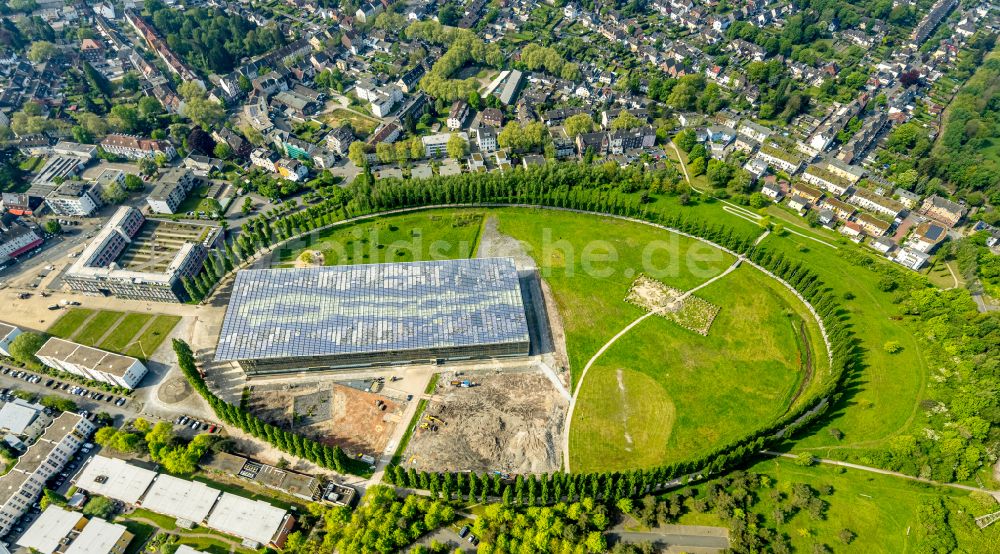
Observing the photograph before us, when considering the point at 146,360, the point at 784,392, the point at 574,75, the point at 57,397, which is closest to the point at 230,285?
the point at 146,360

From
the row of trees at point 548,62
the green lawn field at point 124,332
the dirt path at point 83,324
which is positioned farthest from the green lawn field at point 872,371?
the dirt path at point 83,324

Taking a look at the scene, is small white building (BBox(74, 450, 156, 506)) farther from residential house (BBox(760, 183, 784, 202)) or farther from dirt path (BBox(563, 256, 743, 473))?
residential house (BBox(760, 183, 784, 202))

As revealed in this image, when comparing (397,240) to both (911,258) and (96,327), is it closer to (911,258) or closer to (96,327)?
(96,327)

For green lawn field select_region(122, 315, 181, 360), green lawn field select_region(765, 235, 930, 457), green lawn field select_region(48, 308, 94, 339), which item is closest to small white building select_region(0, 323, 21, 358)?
green lawn field select_region(48, 308, 94, 339)

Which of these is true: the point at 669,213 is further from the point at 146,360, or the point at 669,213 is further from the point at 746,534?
the point at 146,360

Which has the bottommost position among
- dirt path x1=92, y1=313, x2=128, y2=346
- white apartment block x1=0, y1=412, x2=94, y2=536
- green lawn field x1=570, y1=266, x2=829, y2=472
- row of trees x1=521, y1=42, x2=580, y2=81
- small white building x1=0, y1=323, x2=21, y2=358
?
green lawn field x1=570, y1=266, x2=829, y2=472

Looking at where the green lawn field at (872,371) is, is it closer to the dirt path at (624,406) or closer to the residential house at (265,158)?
A: the dirt path at (624,406)
